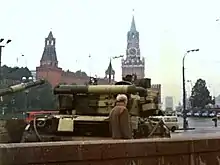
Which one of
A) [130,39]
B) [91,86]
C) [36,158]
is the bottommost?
[36,158]

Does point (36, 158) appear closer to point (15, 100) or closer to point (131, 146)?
point (131, 146)

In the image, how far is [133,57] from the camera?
134m

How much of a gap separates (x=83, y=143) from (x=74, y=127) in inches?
256

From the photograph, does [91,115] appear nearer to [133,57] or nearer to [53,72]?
[53,72]

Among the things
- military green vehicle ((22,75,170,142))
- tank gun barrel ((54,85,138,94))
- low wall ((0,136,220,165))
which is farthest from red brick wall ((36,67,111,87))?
low wall ((0,136,220,165))

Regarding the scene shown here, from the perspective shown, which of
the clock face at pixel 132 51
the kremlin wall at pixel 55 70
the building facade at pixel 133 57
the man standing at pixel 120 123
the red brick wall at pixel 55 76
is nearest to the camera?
the man standing at pixel 120 123

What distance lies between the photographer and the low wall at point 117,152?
5324mm

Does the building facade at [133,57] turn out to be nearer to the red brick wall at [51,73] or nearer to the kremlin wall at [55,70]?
the kremlin wall at [55,70]

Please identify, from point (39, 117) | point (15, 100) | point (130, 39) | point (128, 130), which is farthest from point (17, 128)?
point (130, 39)

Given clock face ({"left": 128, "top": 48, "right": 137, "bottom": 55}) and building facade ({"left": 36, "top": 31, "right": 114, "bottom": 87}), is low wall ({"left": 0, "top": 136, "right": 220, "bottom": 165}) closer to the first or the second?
building facade ({"left": 36, "top": 31, "right": 114, "bottom": 87})

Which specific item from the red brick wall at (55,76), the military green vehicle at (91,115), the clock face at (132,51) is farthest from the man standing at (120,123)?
the clock face at (132,51)

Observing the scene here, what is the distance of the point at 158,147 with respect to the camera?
657 cm

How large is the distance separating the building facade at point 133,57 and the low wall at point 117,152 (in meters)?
105

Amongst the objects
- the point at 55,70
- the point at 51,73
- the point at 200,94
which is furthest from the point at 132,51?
the point at 51,73
